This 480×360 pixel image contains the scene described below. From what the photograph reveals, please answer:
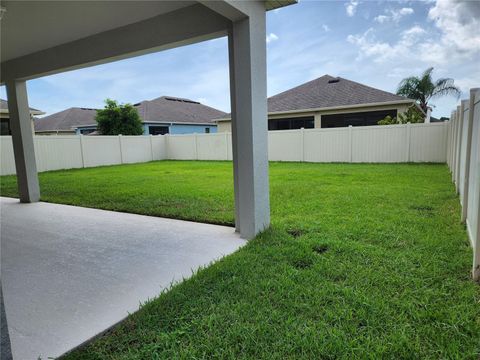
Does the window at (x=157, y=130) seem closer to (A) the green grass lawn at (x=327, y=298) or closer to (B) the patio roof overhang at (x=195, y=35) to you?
(B) the patio roof overhang at (x=195, y=35)

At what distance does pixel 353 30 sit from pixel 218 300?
16.5 m

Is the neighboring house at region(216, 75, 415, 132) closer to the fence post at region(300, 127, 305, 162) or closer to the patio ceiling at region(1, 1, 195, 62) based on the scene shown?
the fence post at region(300, 127, 305, 162)

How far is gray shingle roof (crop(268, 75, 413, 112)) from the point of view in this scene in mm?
14961

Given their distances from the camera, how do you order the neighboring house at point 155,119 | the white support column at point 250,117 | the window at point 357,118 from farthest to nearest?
the neighboring house at point 155,119
the window at point 357,118
the white support column at point 250,117

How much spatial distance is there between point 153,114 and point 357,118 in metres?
14.8

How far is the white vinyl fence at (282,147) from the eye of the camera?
11.0 meters

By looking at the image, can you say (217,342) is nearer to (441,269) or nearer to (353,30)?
(441,269)

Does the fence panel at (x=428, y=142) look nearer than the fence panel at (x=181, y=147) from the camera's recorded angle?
Yes

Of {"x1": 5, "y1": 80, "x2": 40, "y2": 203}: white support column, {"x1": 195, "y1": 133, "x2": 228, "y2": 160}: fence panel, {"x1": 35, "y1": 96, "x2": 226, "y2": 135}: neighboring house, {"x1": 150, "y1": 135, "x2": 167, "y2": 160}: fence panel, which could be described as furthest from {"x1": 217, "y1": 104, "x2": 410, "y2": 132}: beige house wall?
{"x1": 5, "y1": 80, "x2": 40, "y2": 203}: white support column

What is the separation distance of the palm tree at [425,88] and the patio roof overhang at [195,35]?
17904 millimetres

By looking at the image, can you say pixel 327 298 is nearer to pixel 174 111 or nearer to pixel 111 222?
pixel 111 222

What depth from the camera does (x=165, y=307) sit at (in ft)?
7.31

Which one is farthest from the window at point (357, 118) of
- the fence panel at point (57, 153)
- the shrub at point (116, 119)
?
the fence panel at point (57, 153)

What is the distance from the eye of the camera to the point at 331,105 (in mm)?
15438
